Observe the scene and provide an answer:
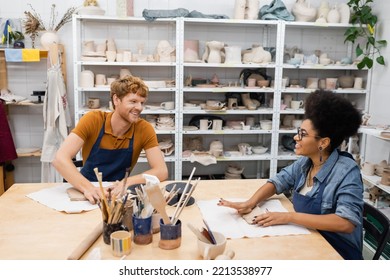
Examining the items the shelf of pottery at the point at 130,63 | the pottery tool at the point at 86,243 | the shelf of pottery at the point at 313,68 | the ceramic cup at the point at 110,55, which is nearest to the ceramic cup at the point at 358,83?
the shelf of pottery at the point at 313,68

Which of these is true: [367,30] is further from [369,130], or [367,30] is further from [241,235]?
[241,235]

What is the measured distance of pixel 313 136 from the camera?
5.28 feet

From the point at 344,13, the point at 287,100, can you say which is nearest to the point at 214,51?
the point at 287,100

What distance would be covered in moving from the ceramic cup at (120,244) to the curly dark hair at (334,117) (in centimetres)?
90

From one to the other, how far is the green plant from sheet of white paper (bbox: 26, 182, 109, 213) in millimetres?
3090

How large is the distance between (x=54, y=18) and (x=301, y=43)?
8.51ft

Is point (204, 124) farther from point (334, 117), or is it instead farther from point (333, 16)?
point (334, 117)

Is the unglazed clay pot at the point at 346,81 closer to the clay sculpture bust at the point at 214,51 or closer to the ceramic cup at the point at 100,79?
the clay sculpture bust at the point at 214,51

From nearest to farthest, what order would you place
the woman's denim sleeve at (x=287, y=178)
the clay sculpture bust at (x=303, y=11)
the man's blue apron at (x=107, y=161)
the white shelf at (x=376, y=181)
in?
the woman's denim sleeve at (x=287, y=178), the man's blue apron at (x=107, y=161), the white shelf at (x=376, y=181), the clay sculpture bust at (x=303, y=11)

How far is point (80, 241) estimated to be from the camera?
134cm

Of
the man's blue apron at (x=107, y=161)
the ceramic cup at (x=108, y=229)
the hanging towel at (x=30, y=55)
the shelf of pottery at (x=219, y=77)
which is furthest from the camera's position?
the shelf of pottery at (x=219, y=77)

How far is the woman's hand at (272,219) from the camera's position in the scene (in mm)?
1479

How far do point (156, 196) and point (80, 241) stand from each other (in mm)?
340

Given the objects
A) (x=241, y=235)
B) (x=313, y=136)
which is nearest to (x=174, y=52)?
(x=313, y=136)
